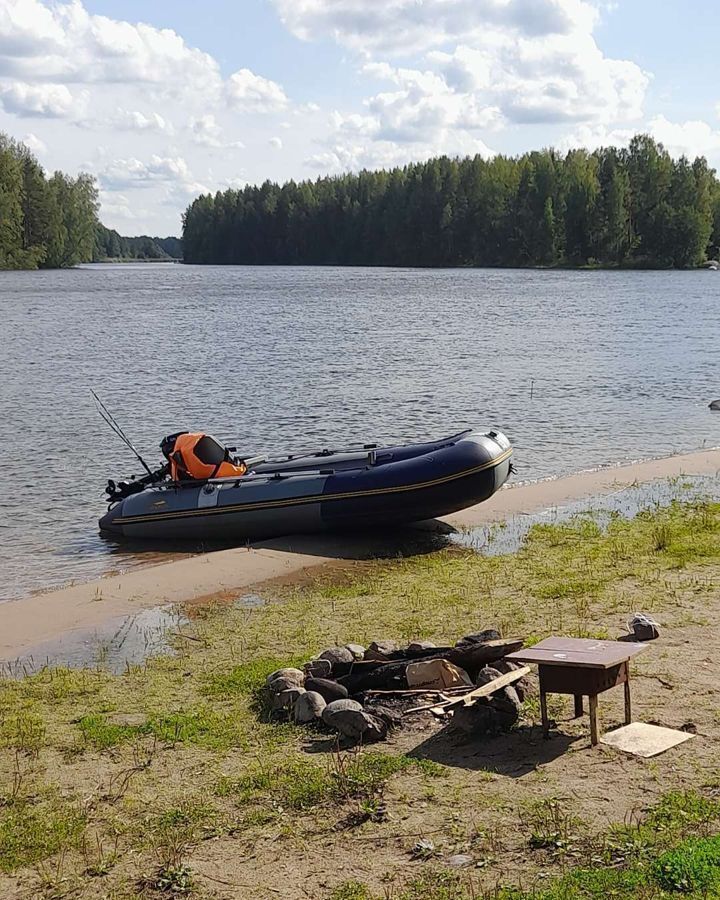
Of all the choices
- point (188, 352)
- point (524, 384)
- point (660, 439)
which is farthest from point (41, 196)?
point (660, 439)

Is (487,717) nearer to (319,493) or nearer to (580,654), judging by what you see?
(580,654)

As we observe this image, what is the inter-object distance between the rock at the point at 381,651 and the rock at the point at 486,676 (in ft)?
2.53

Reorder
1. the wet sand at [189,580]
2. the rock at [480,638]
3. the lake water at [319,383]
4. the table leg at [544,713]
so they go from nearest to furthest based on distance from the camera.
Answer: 1. the table leg at [544,713]
2. the rock at [480,638]
3. the wet sand at [189,580]
4. the lake water at [319,383]

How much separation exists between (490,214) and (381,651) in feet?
319

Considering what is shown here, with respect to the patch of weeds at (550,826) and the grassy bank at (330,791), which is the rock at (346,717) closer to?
the grassy bank at (330,791)

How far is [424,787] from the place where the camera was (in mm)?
5496

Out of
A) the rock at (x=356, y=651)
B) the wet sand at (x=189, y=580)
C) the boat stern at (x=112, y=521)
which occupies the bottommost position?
the wet sand at (x=189, y=580)

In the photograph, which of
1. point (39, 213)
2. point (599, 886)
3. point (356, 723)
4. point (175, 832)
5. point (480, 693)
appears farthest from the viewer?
point (39, 213)

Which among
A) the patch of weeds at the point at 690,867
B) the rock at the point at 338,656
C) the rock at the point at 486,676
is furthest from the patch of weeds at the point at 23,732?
the patch of weeds at the point at 690,867

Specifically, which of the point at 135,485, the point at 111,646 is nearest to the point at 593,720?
the point at 111,646

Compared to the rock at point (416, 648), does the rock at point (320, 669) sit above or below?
below

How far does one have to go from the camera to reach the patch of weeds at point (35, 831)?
507 centimetres

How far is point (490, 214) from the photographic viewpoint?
100812 millimetres

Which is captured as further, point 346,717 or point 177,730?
point 177,730
